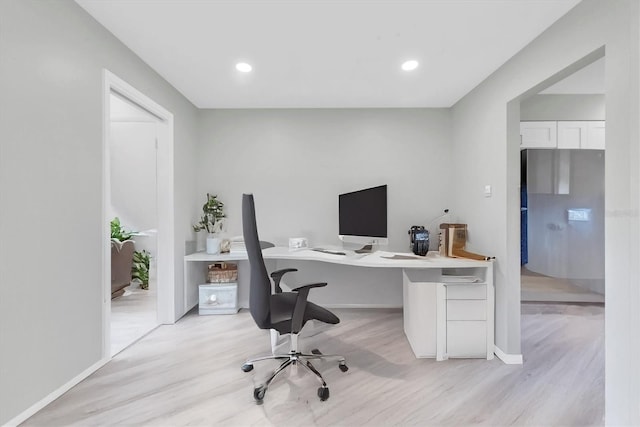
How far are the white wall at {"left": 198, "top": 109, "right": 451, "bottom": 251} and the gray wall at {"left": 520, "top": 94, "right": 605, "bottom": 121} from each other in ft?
3.10

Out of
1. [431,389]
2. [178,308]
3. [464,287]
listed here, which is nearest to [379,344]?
[431,389]

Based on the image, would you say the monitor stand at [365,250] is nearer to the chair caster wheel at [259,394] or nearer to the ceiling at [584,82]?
the chair caster wheel at [259,394]

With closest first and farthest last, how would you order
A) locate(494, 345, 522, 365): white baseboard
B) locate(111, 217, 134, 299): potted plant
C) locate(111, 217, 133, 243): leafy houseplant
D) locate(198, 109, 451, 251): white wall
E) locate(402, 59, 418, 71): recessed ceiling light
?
1. locate(494, 345, 522, 365): white baseboard
2. locate(402, 59, 418, 71): recessed ceiling light
3. locate(198, 109, 451, 251): white wall
4. locate(111, 217, 134, 299): potted plant
5. locate(111, 217, 133, 243): leafy houseplant

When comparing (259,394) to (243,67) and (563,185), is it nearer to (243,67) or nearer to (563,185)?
(243,67)

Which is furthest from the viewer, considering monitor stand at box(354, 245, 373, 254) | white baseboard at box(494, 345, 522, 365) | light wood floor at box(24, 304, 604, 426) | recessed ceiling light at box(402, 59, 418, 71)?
monitor stand at box(354, 245, 373, 254)

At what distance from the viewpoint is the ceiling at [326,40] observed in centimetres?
175

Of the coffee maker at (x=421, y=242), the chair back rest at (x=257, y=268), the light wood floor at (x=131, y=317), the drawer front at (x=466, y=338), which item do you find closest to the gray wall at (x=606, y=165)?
the drawer front at (x=466, y=338)

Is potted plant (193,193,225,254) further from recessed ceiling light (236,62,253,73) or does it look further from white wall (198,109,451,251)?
recessed ceiling light (236,62,253,73)

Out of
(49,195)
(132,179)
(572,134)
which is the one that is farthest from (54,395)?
(572,134)

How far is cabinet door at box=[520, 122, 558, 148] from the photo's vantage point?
3.18 meters

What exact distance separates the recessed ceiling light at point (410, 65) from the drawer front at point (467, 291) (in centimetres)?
180

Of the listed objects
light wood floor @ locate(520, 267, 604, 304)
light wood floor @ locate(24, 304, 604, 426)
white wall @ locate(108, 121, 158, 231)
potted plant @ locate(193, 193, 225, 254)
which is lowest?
light wood floor @ locate(24, 304, 604, 426)

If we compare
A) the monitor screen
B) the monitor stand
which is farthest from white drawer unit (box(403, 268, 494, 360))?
the monitor stand

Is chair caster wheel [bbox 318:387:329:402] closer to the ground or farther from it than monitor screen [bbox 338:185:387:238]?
closer to the ground
